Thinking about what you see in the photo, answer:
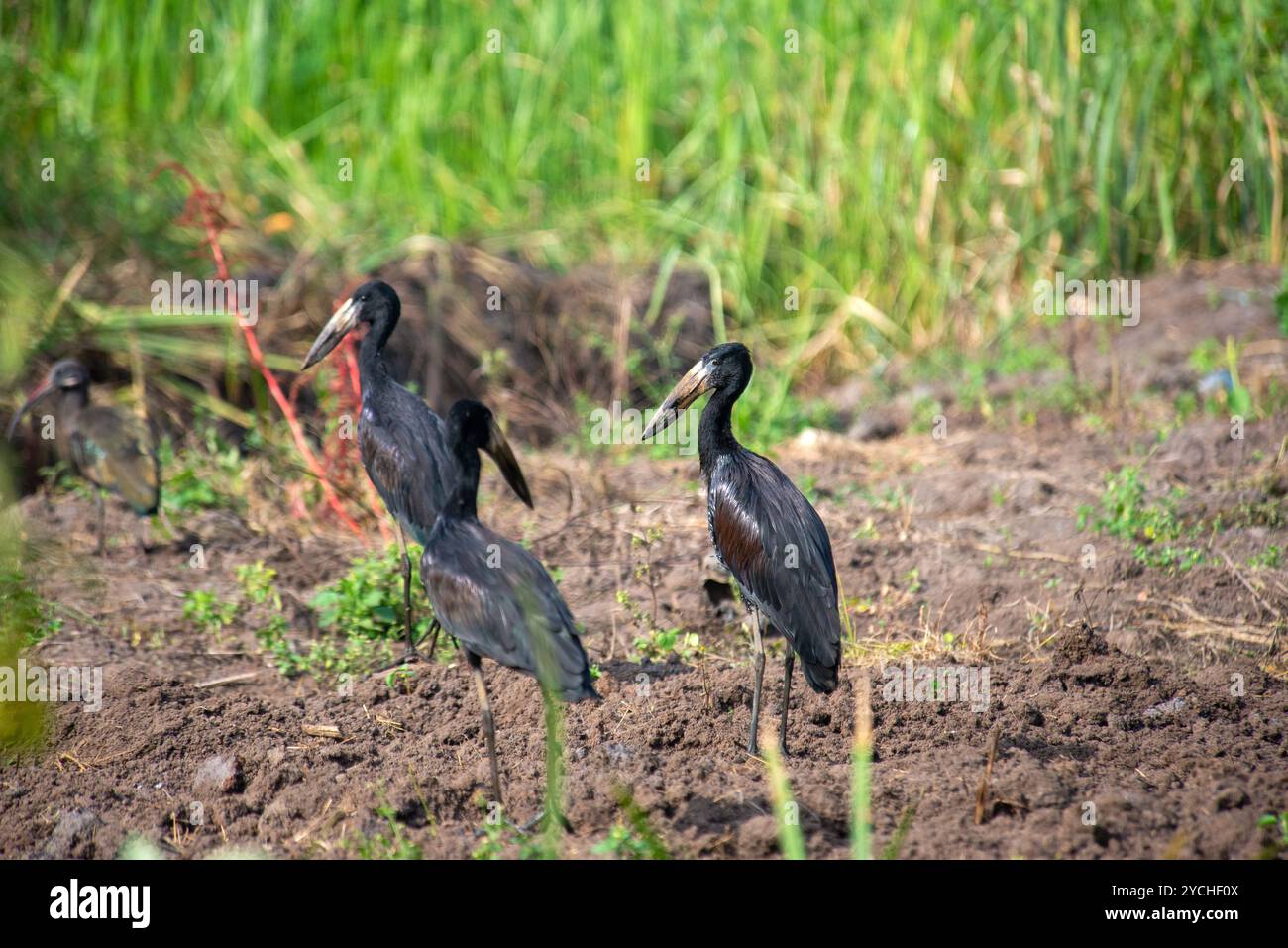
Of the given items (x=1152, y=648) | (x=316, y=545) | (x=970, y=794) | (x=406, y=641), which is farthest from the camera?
(x=316, y=545)

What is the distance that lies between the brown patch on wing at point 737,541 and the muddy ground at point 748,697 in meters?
0.50

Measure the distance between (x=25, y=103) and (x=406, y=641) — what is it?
5599mm

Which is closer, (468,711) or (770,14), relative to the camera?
(468,711)

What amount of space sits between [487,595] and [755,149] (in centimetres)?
630

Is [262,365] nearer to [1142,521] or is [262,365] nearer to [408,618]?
[408,618]

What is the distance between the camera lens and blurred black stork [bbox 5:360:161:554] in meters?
6.52

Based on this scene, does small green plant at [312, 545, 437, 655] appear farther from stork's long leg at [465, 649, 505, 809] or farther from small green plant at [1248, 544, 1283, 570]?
small green plant at [1248, 544, 1283, 570]

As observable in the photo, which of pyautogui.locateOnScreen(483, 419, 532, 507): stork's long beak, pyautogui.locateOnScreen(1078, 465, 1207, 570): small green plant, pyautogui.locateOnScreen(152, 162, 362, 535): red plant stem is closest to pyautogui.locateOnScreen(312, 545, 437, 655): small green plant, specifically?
pyautogui.locateOnScreen(152, 162, 362, 535): red plant stem

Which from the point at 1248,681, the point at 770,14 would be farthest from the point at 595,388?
the point at 1248,681

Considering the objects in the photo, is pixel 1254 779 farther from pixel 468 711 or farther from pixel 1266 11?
pixel 1266 11

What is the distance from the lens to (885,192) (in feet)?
29.9

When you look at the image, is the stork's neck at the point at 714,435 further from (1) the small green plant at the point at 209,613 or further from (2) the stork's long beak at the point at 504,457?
(1) the small green plant at the point at 209,613

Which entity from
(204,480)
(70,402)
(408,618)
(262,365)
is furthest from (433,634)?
(70,402)

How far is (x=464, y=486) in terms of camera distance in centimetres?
443
